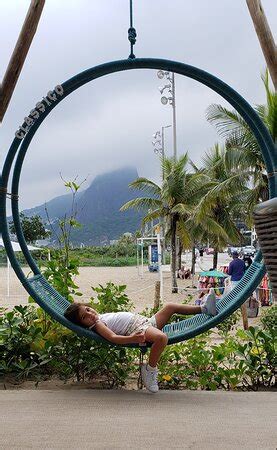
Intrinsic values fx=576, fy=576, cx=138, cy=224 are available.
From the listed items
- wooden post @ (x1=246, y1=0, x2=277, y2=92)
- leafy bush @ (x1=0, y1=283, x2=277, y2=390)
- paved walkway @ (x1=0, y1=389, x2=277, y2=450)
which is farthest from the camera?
leafy bush @ (x1=0, y1=283, x2=277, y2=390)

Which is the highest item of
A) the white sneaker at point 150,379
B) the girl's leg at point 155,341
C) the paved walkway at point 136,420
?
the girl's leg at point 155,341

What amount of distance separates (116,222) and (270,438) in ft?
296

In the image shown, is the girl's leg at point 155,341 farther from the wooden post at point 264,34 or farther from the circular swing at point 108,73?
the wooden post at point 264,34

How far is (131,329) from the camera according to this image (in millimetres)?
3637

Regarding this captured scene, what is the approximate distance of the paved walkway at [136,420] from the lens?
2.64 m

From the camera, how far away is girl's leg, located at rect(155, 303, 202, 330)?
3.87 m

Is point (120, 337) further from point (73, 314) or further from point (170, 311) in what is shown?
point (170, 311)

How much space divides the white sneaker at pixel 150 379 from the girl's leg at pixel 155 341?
51 mm

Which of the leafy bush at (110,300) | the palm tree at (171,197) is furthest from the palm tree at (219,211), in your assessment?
the leafy bush at (110,300)

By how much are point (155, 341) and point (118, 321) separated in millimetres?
301

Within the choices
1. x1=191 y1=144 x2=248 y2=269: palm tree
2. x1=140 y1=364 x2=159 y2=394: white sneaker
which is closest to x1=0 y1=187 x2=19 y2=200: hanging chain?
x1=140 y1=364 x2=159 y2=394: white sneaker

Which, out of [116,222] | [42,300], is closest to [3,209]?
[42,300]

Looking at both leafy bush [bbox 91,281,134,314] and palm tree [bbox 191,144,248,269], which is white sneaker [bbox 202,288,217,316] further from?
palm tree [bbox 191,144,248,269]

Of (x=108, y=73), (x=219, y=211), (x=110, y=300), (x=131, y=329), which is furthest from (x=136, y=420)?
(x=219, y=211)
